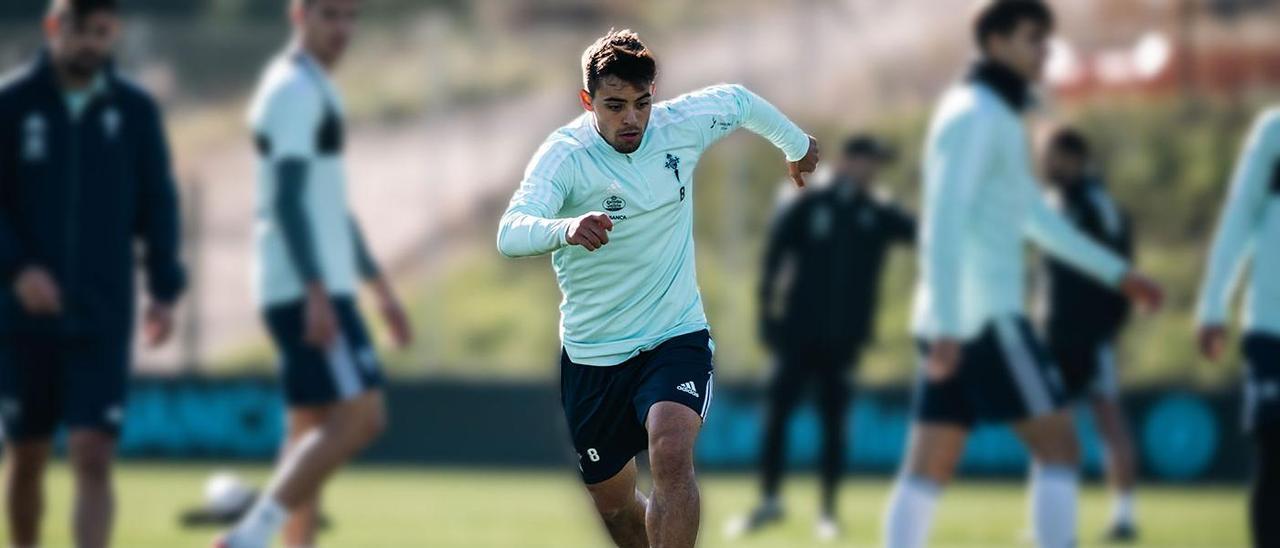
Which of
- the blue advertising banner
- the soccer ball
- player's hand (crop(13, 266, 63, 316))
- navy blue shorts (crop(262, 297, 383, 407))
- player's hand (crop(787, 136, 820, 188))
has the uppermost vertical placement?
player's hand (crop(787, 136, 820, 188))

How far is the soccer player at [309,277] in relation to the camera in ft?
26.4

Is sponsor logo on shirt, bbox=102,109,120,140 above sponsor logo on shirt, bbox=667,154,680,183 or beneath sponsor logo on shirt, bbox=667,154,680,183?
above

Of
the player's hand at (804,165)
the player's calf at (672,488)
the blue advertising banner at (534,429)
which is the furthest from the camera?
the blue advertising banner at (534,429)

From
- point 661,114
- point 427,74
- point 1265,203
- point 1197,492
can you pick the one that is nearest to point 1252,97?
point 1197,492

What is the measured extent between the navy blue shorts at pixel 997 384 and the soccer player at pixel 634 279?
1.37 metres

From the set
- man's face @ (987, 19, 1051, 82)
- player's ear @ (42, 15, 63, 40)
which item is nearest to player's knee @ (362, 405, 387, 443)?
player's ear @ (42, 15, 63, 40)

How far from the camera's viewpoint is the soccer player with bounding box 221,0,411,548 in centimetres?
805

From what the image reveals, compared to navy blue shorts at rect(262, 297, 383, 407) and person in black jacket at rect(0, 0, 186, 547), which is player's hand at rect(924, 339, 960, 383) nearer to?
navy blue shorts at rect(262, 297, 383, 407)

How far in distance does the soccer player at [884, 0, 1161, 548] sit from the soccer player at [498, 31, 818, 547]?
112cm

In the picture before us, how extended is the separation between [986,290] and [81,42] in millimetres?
3534

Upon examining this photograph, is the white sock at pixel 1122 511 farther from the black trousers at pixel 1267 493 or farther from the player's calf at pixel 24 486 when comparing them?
the player's calf at pixel 24 486

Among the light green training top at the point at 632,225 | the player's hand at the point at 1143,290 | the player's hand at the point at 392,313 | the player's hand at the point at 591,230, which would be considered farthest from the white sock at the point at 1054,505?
the player's hand at the point at 591,230

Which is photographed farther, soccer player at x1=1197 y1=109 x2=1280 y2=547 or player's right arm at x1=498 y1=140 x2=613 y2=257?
soccer player at x1=1197 y1=109 x2=1280 y2=547

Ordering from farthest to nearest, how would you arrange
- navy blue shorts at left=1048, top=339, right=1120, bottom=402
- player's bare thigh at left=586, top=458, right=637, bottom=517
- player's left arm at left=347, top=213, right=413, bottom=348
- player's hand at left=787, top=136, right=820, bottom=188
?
navy blue shorts at left=1048, top=339, right=1120, bottom=402, player's left arm at left=347, top=213, right=413, bottom=348, player's hand at left=787, top=136, right=820, bottom=188, player's bare thigh at left=586, top=458, right=637, bottom=517
